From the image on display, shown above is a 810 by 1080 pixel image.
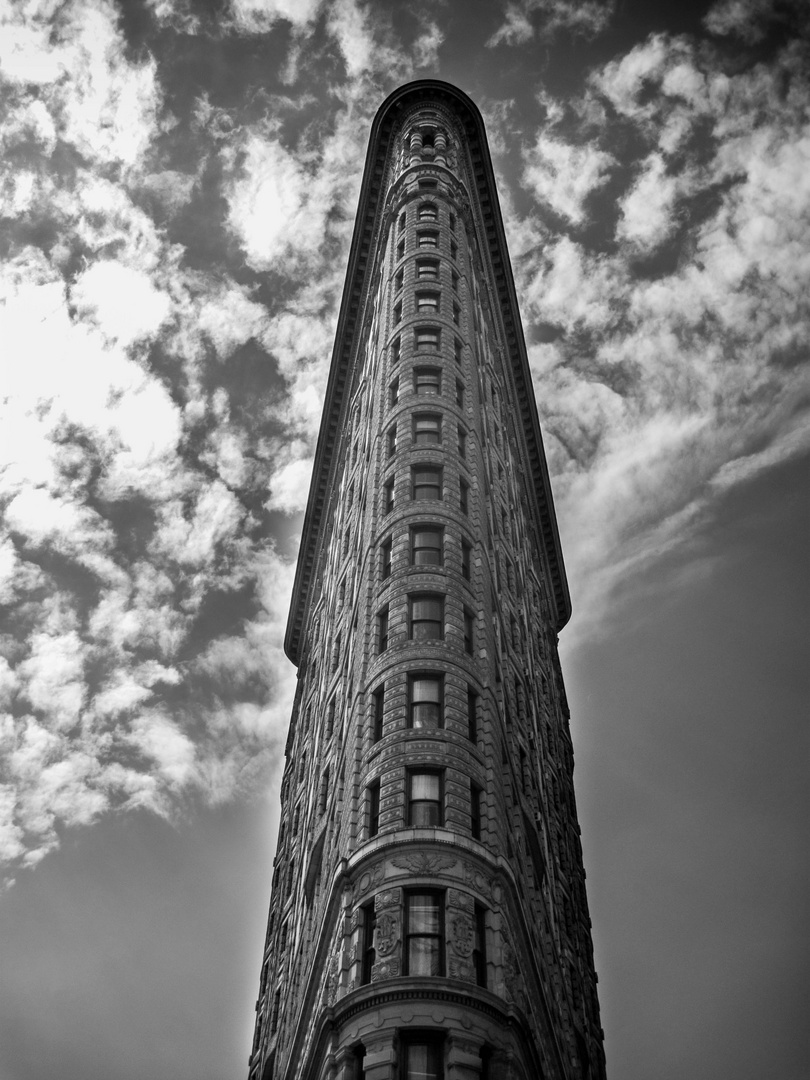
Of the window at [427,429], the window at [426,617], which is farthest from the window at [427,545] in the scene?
the window at [427,429]

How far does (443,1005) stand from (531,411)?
63.5 metres

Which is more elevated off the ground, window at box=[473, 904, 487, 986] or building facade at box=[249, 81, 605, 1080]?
building facade at box=[249, 81, 605, 1080]

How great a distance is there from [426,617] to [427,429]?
13.3 meters

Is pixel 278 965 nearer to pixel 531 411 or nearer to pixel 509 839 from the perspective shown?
pixel 509 839

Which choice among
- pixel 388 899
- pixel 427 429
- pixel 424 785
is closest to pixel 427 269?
pixel 427 429

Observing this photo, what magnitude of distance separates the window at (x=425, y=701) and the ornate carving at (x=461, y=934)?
27.3ft

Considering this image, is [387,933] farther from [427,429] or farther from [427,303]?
[427,303]

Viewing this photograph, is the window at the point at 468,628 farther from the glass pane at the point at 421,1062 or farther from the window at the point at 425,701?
the glass pane at the point at 421,1062

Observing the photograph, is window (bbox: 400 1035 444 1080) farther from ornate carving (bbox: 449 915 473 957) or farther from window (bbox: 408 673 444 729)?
window (bbox: 408 673 444 729)

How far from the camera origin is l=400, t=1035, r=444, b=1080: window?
31.8 m

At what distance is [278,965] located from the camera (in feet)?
193

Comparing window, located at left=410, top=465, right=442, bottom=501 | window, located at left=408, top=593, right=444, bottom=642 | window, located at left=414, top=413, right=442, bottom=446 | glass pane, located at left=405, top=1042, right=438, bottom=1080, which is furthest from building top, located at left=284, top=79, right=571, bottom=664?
glass pane, located at left=405, top=1042, right=438, bottom=1080

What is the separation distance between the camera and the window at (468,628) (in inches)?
1838

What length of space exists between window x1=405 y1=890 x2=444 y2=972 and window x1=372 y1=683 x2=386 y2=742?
7.80 meters
